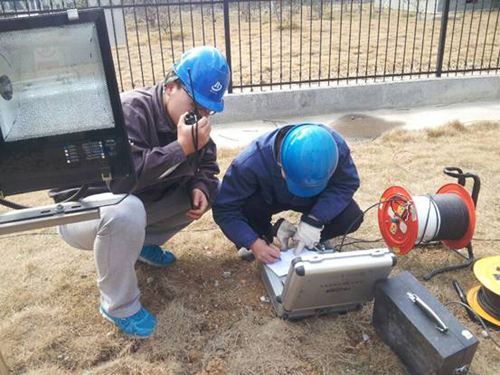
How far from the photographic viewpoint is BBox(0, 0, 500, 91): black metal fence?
6781mm

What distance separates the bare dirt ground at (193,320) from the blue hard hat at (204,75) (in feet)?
3.57

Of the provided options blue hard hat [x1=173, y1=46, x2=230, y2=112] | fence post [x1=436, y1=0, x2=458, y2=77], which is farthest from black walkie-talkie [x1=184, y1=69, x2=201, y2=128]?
fence post [x1=436, y1=0, x2=458, y2=77]

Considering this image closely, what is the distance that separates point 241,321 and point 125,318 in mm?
598

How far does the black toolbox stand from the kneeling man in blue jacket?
58 centimetres

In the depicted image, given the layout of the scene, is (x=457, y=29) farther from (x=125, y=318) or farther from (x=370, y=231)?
(x=125, y=318)

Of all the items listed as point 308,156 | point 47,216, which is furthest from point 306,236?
point 47,216

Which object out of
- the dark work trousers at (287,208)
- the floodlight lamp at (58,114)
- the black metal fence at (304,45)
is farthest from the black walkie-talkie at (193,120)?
the black metal fence at (304,45)

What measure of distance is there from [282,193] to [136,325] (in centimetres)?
107

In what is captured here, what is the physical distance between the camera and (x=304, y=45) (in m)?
11.2

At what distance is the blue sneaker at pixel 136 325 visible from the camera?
93.7 inches

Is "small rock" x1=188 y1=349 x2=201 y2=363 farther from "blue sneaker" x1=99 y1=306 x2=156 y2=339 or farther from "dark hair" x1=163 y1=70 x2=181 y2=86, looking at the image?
"dark hair" x1=163 y1=70 x2=181 y2=86

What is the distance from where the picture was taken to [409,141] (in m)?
5.05

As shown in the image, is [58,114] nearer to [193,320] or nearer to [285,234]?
[193,320]

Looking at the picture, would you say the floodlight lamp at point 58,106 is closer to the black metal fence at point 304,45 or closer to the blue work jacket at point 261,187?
the blue work jacket at point 261,187
